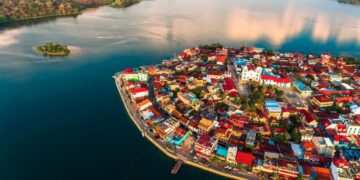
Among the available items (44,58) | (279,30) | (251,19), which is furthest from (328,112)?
(251,19)

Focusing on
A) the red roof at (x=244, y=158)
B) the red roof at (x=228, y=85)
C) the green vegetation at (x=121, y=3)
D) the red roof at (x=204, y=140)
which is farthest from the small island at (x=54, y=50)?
the green vegetation at (x=121, y=3)

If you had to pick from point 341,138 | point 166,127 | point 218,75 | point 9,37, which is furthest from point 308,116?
point 9,37

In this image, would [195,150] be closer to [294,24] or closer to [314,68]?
[314,68]

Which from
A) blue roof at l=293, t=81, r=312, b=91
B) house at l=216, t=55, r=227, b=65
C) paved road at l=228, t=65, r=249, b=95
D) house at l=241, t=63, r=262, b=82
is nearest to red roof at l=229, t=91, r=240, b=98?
paved road at l=228, t=65, r=249, b=95

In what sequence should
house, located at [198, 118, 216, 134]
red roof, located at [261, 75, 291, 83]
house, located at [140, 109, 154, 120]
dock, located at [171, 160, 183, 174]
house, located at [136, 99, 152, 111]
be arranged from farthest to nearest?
red roof, located at [261, 75, 291, 83] → house, located at [136, 99, 152, 111] → house, located at [140, 109, 154, 120] → house, located at [198, 118, 216, 134] → dock, located at [171, 160, 183, 174]

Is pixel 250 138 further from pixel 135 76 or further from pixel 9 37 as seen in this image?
pixel 9 37

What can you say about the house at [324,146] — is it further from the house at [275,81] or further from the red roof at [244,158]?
the house at [275,81]

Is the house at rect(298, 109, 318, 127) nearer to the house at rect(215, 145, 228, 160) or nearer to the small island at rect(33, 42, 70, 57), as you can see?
the house at rect(215, 145, 228, 160)
